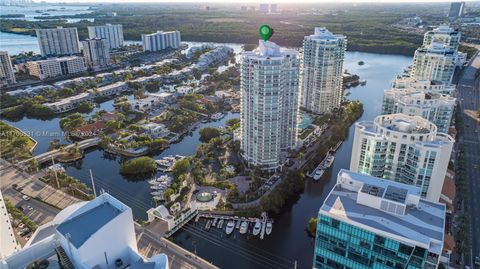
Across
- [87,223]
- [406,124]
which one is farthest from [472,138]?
[87,223]

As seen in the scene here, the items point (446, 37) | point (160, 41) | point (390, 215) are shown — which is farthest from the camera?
point (160, 41)

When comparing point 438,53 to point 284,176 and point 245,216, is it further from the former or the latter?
point 245,216

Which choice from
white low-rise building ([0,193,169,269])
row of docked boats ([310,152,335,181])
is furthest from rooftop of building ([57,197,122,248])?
row of docked boats ([310,152,335,181])

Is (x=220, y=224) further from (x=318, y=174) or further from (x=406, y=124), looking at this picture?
(x=406, y=124)

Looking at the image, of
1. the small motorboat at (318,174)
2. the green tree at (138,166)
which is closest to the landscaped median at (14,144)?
the green tree at (138,166)

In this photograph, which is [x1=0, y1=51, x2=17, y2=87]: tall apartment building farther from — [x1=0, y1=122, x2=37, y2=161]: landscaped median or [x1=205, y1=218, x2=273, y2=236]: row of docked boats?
[x1=205, y1=218, x2=273, y2=236]: row of docked boats

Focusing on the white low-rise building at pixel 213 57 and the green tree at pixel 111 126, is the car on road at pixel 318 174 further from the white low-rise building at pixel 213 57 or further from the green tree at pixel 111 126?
the white low-rise building at pixel 213 57

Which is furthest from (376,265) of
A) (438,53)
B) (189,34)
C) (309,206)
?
(189,34)
